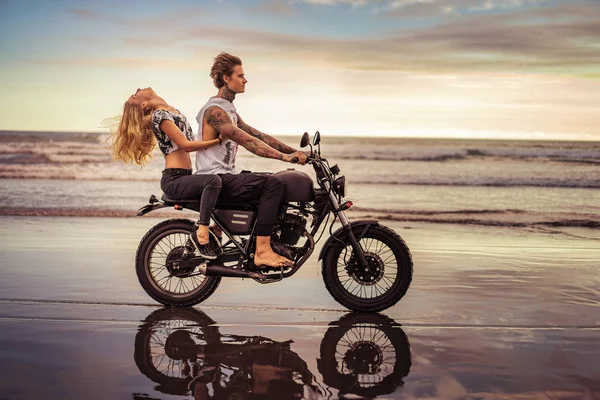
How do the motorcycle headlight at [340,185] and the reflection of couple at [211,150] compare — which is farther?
the motorcycle headlight at [340,185]

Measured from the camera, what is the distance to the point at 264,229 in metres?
6.57

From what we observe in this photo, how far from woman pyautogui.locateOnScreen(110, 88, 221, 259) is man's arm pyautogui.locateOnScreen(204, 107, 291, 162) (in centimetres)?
13

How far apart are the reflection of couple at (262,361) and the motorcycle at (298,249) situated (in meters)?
0.57

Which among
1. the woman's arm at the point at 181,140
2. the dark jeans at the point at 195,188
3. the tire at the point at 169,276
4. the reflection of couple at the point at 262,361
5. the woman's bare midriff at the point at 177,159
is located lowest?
the reflection of couple at the point at 262,361

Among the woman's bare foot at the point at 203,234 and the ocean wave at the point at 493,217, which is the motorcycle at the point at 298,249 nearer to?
the woman's bare foot at the point at 203,234

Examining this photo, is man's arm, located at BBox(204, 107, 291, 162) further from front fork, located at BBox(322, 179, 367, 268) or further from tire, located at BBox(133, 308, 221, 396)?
tire, located at BBox(133, 308, 221, 396)

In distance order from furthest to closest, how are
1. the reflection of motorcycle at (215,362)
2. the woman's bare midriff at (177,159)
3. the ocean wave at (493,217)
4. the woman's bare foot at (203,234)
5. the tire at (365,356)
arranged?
the ocean wave at (493,217), the woman's bare midriff at (177,159), the woman's bare foot at (203,234), the tire at (365,356), the reflection of motorcycle at (215,362)

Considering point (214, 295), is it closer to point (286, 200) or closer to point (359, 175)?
point (286, 200)

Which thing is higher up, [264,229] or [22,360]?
[264,229]

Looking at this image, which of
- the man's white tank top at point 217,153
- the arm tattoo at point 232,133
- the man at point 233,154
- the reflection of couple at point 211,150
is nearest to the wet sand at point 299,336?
the man at point 233,154

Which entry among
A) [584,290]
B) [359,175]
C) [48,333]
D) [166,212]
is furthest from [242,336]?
[359,175]

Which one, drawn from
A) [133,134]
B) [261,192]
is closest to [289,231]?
[261,192]

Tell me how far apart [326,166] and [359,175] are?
74.0 feet

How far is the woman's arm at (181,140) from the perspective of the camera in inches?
259
